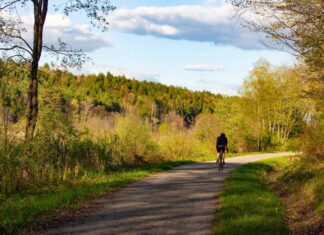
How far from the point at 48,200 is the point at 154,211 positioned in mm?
2795

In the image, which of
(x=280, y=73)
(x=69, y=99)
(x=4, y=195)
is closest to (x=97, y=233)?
(x=4, y=195)

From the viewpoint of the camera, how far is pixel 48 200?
12219 mm

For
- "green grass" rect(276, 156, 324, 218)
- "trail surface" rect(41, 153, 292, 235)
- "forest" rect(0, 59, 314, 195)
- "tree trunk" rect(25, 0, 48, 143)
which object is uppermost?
"tree trunk" rect(25, 0, 48, 143)

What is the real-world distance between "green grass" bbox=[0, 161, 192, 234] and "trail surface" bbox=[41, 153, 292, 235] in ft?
1.99

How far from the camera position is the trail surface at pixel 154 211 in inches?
377

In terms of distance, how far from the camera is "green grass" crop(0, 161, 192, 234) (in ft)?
32.9

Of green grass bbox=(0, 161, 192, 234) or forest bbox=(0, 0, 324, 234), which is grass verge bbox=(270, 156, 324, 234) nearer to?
forest bbox=(0, 0, 324, 234)

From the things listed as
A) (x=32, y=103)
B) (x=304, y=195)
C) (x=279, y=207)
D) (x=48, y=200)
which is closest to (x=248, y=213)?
(x=279, y=207)

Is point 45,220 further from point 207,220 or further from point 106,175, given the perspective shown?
point 106,175

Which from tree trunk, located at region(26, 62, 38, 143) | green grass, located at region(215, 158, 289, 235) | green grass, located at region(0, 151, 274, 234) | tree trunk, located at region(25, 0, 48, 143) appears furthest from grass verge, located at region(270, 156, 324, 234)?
tree trunk, located at region(25, 0, 48, 143)

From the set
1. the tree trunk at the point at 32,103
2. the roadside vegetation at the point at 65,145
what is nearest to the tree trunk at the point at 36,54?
the tree trunk at the point at 32,103

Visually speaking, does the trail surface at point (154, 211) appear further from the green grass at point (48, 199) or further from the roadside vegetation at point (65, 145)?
the roadside vegetation at point (65, 145)

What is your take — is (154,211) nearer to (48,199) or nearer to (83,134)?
(48,199)

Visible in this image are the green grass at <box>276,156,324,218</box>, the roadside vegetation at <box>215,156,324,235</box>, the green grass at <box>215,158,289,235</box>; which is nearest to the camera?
the green grass at <box>215,158,289,235</box>
